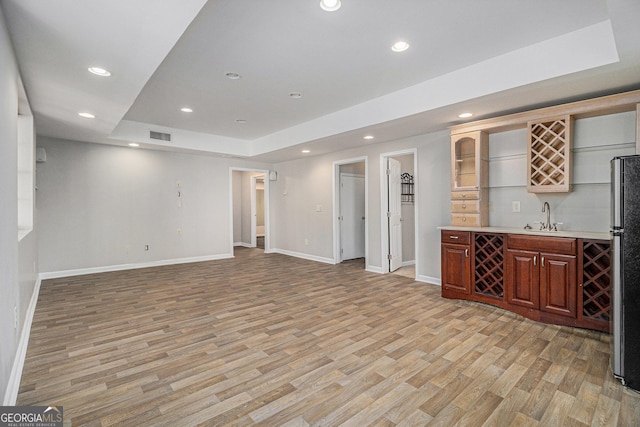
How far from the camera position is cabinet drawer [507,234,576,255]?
10.2 feet

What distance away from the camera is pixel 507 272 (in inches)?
140

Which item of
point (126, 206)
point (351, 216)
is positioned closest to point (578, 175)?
point (351, 216)

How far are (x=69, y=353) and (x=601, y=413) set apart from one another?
12.9 ft

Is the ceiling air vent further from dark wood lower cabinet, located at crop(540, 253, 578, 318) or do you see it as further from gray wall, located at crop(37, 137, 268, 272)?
dark wood lower cabinet, located at crop(540, 253, 578, 318)

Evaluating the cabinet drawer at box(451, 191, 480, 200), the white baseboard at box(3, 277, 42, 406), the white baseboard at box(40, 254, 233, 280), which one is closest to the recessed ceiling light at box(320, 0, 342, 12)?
the cabinet drawer at box(451, 191, 480, 200)

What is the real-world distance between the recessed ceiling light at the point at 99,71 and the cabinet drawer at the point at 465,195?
408cm

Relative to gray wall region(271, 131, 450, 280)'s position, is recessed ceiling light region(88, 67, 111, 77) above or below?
above

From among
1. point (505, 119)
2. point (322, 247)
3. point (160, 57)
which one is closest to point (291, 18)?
point (160, 57)

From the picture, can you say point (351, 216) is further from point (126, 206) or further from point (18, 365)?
point (18, 365)

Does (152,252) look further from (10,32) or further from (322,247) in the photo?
(10,32)

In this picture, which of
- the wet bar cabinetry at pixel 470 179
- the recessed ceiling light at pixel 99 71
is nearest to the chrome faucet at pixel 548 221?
the wet bar cabinetry at pixel 470 179

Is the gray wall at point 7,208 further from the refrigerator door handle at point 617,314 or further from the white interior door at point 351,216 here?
the white interior door at point 351,216

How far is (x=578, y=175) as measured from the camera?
11.2ft

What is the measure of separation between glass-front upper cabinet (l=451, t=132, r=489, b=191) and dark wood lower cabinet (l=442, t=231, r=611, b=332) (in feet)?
2.26
